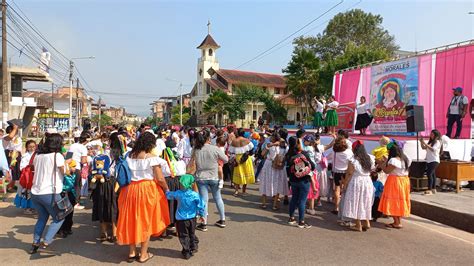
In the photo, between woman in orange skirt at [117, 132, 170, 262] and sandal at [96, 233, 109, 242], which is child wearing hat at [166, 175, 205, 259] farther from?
sandal at [96, 233, 109, 242]

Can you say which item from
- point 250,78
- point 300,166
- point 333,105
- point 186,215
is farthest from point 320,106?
point 250,78

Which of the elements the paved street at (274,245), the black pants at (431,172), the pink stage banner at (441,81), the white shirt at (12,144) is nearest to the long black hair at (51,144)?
the paved street at (274,245)

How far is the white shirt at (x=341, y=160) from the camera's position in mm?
7105

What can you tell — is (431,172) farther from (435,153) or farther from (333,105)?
(333,105)

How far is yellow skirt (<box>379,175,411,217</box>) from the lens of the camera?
21.1 ft

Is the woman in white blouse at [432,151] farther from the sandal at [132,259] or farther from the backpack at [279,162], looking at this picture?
the sandal at [132,259]

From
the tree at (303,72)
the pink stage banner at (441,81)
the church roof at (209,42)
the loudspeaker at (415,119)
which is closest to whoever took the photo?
the loudspeaker at (415,119)

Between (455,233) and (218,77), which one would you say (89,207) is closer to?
(455,233)

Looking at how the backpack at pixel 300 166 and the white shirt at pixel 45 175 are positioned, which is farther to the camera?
the backpack at pixel 300 166

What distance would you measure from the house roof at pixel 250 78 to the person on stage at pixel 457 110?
42.0 metres

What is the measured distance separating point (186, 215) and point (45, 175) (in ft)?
6.74

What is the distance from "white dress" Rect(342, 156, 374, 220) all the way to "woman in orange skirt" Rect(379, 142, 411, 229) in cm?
54

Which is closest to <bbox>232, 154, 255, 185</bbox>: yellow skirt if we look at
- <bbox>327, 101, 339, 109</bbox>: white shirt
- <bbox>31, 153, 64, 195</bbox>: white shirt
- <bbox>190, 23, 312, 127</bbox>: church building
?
<bbox>31, 153, 64, 195</bbox>: white shirt

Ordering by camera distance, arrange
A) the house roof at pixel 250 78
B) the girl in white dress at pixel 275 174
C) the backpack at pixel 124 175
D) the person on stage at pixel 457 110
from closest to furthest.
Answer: the backpack at pixel 124 175 < the girl in white dress at pixel 275 174 < the person on stage at pixel 457 110 < the house roof at pixel 250 78
